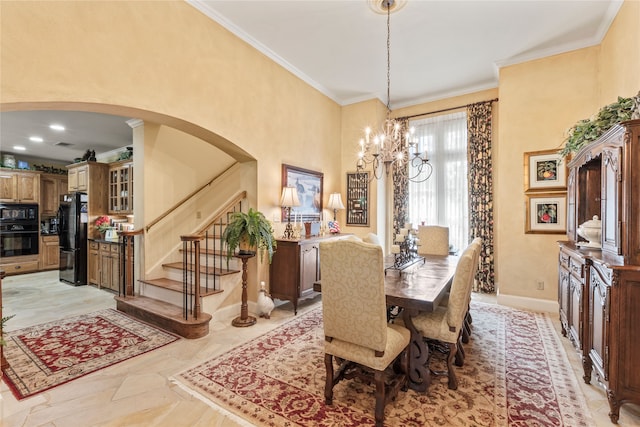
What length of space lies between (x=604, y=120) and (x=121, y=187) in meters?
7.29

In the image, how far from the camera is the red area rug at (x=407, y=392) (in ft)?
6.18

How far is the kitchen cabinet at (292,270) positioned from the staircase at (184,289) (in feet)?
1.68

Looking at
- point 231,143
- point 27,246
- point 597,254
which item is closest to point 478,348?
point 597,254

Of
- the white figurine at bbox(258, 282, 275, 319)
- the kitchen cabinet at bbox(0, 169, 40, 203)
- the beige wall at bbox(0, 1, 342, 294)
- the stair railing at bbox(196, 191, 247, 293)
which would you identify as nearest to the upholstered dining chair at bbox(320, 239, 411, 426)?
the white figurine at bbox(258, 282, 275, 319)

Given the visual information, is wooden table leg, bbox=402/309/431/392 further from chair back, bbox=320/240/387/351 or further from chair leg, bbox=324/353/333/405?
chair leg, bbox=324/353/333/405

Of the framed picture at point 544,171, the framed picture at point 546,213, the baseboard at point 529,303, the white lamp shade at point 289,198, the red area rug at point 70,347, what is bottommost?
the red area rug at point 70,347

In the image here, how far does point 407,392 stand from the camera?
216 cm

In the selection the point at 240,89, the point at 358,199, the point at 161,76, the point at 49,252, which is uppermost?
the point at 240,89

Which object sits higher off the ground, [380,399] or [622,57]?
[622,57]

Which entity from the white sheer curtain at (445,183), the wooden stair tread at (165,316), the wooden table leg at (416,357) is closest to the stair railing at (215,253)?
the wooden stair tread at (165,316)

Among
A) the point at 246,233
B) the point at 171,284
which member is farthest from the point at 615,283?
the point at 171,284

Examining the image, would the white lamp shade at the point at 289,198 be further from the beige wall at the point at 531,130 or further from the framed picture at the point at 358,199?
the beige wall at the point at 531,130

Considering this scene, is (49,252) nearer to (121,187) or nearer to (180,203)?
(121,187)

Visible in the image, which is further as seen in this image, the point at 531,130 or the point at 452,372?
the point at 531,130
